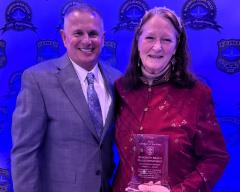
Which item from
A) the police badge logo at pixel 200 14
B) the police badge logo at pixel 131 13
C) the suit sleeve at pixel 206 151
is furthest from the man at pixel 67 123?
the police badge logo at pixel 200 14

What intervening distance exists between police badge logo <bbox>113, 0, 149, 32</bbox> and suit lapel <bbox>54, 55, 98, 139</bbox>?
3.07ft

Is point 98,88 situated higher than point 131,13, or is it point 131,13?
point 131,13

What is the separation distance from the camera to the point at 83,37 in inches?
76.4

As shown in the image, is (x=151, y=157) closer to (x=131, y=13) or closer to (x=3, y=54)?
(x=131, y=13)

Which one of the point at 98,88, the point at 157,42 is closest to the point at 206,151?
the point at 157,42

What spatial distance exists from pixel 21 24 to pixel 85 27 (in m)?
1.11

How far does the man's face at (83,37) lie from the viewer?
76.0 inches

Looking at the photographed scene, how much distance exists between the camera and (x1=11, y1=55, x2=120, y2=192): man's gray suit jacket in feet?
5.95

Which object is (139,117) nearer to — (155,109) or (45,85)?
(155,109)

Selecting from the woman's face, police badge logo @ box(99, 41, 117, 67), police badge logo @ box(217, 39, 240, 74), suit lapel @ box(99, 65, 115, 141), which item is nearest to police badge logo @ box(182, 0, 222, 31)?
police badge logo @ box(217, 39, 240, 74)

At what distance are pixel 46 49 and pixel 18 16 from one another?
332mm

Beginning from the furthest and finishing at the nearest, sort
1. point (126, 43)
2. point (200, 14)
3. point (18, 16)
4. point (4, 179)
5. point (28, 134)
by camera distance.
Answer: point (4, 179)
point (18, 16)
point (126, 43)
point (200, 14)
point (28, 134)

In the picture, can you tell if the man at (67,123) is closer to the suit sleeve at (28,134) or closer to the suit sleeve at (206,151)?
the suit sleeve at (28,134)

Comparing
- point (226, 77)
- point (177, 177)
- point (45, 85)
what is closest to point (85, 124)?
point (45, 85)
